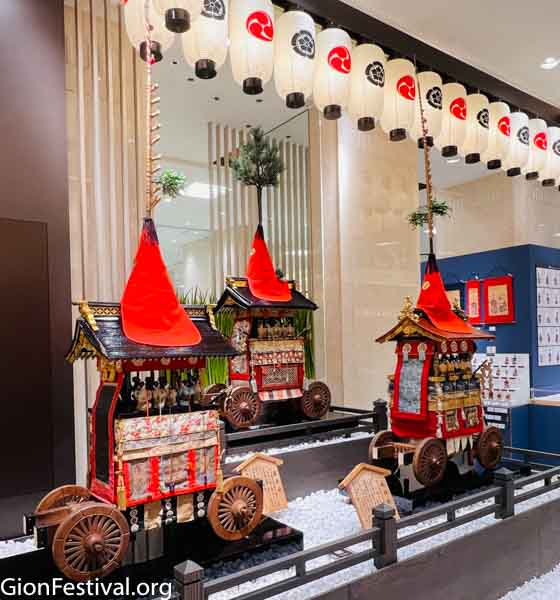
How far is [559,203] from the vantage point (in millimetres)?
7512

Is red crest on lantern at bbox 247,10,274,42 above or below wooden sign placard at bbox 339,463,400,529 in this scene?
above

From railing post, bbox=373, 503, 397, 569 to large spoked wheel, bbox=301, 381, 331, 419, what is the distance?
1764 millimetres

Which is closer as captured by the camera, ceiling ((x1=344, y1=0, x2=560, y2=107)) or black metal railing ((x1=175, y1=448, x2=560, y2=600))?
black metal railing ((x1=175, y1=448, x2=560, y2=600))

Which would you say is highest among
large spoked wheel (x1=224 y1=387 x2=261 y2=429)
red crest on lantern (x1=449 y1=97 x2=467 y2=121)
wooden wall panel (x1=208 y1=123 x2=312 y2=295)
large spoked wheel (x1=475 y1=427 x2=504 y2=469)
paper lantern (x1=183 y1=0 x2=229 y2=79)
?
red crest on lantern (x1=449 y1=97 x2=467 y2=121)

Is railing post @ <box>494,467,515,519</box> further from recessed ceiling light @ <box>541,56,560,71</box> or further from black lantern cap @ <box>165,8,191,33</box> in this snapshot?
recessed ceiling light @ <box>541,56,560,71</box>

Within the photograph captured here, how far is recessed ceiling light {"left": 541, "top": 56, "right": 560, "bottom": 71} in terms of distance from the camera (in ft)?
16.0

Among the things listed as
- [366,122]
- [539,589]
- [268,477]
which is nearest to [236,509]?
[268,477]

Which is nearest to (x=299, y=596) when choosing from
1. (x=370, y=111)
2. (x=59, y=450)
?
(x=59, y=450)

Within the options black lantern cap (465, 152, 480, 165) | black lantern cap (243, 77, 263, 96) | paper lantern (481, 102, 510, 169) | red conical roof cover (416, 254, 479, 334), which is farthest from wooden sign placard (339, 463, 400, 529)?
paper lantern (481, 102, 510, 169)

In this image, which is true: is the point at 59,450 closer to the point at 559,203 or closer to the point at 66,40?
the point at 66,40

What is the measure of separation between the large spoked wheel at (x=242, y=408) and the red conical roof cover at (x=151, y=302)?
1.44m

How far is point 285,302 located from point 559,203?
5682 mm

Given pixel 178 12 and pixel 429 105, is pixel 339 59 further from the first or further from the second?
pixel 178 12

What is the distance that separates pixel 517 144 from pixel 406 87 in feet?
4.94
